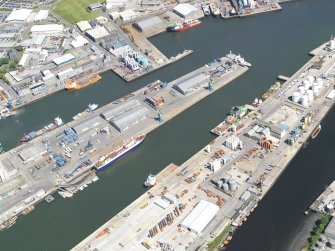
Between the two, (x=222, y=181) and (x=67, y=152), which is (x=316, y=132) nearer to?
(x=222, y=181)

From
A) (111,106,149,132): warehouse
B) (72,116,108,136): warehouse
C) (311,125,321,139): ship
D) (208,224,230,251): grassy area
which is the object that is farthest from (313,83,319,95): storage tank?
(72,116,108,136): warehouse

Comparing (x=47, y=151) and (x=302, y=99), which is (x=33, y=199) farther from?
(x=302, y=99)

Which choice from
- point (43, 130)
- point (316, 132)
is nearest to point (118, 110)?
point (43, 130)

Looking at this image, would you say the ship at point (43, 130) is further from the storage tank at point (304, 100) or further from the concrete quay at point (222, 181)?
the storage tank at point (304, 100)

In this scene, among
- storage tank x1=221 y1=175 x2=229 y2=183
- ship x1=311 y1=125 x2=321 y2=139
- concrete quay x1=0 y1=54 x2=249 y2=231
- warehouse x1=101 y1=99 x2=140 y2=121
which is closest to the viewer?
storage tank x1=221 y1=175 x2=229 y2=183

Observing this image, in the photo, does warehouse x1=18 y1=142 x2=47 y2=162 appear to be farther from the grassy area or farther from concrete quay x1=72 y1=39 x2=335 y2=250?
the grassy area

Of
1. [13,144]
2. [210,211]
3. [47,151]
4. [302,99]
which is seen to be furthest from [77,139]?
[302,99]
